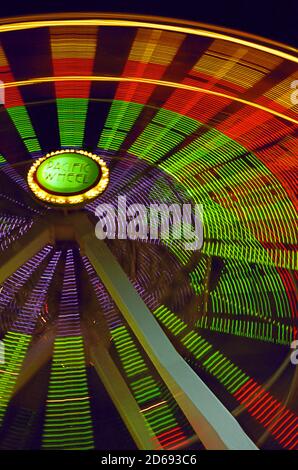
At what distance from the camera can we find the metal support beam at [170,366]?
2379 mm

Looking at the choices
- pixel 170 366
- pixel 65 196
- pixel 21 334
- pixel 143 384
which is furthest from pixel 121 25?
pixel 170 366

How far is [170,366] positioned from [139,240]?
1055mm

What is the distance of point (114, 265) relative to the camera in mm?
3094

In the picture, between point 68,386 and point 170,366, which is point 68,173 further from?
point 170,366

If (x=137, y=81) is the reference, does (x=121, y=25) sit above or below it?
above

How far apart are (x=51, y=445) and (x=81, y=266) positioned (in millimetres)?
955

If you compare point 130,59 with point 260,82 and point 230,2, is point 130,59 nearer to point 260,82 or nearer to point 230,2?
point 260,82

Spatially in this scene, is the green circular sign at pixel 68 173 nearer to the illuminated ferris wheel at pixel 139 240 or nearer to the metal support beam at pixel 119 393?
the illuminated ferris wheel at pixel 139 240

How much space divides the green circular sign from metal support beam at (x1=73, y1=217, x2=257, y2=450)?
15cm

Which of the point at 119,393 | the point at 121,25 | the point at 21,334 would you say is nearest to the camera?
the point at 119,393

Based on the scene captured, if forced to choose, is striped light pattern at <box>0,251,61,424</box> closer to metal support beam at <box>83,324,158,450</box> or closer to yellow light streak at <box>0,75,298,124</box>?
metal support beam at <box>83,324,158,450</box>

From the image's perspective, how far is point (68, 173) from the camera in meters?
3.28

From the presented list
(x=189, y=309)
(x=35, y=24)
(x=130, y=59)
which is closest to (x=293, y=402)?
(x=189, y=309)

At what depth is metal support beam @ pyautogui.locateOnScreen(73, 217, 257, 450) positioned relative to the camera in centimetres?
238
